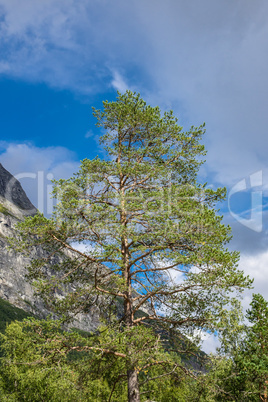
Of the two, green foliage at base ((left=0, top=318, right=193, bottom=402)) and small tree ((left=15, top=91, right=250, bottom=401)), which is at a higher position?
small tree ((left=15, top=91, right=250, bottom=401))

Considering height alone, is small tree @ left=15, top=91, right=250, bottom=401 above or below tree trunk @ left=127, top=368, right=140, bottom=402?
above

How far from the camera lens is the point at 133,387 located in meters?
8.80

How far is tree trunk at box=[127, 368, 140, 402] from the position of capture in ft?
28.5

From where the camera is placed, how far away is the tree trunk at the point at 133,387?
869 centimetres

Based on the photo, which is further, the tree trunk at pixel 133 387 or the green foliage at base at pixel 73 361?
the tree trunk at pixel 133 387

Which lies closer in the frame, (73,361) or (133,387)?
(133,387)

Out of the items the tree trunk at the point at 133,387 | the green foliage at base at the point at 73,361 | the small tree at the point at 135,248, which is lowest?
the tree trunk at the point at 133,387

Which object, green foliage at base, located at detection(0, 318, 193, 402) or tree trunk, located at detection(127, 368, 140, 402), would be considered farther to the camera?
tree trunk, located at detection(127, 368, 140, 402)

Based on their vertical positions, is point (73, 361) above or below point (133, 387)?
above

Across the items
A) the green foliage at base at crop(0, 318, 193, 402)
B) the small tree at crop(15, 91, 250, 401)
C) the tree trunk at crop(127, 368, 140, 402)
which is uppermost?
the small tree at crop(15, 91, 250, 401)

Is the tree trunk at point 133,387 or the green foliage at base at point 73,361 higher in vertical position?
the green foliage at base at point 73,361

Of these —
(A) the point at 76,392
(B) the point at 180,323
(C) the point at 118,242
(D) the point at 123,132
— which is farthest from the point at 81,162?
(A) the point at 76,392

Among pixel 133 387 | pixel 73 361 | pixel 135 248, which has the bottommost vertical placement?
pixel 133 387

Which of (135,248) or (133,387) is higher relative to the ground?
(135,248)
